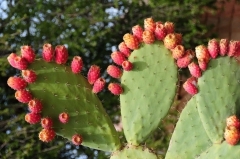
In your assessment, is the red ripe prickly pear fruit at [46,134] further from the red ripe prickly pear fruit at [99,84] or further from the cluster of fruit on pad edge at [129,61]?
the red ripe prickly pear fruit at [99,84]

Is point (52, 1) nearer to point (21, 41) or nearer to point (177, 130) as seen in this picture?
point (21, 41)

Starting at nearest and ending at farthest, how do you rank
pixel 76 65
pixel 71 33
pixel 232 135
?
pixel 232 135, pixel 76 65, pixel 71 33

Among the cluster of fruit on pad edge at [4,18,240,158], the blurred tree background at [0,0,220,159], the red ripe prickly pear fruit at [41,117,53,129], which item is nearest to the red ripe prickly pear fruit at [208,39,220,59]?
the cluster of fruit on pad edge at [4,18,240,158]

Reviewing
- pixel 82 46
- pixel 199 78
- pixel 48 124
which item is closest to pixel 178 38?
pixel 199 78

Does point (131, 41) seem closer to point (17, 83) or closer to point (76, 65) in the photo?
point (76, 65)

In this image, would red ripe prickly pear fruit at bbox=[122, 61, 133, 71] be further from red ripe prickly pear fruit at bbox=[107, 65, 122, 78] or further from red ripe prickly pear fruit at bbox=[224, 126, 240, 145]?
red ripe prickly pear fruit at bbox=[224, 126, 240, 145]

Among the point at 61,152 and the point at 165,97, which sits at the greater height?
the point at 165,97

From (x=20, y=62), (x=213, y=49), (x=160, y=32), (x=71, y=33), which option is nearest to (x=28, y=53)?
(x=20, y=62)
